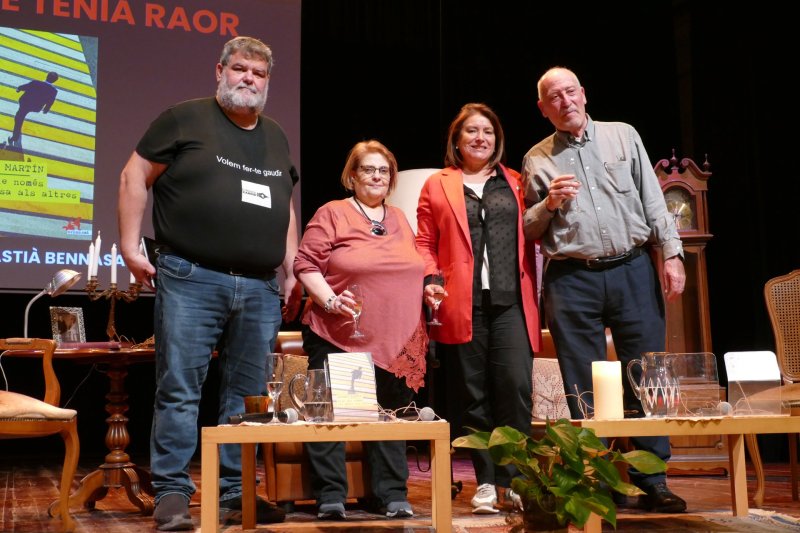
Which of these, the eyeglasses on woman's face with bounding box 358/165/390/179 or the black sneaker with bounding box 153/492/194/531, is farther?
the eyeglasses on woman's face with bounding box 358/165/390/179

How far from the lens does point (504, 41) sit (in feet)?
20.2

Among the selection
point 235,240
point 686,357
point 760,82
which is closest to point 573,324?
point 686,357

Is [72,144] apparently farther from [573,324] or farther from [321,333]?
[573,324]

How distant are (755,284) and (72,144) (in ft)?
13.7

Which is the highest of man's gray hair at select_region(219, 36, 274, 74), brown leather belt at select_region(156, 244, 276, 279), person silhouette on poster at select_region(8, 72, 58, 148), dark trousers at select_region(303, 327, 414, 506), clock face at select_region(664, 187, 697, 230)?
person silhouette on poster at select_region(8, 72, 58, 148)

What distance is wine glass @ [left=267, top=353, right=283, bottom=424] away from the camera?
92.1 inches

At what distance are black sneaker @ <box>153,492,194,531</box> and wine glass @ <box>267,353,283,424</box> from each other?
58 cm

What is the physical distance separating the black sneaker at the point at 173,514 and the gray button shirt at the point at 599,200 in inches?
57.2

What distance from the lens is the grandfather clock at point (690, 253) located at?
15.3ft

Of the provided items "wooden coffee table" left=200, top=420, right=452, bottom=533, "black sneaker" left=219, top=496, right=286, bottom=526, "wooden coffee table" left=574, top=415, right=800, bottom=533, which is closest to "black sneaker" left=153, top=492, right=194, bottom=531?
"black sneaker" left=219, top=496, right=286, bottom=526

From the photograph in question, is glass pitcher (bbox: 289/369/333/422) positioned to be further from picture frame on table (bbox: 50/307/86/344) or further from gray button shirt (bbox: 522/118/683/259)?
picture frame on table (bbox: 50/307/86/344)

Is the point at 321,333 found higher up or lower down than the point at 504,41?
lower down

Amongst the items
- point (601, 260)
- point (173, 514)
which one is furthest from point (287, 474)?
point (601, 260)

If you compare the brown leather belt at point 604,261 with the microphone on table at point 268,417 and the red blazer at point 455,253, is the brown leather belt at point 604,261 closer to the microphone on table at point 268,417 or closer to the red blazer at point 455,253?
the red blazer at point 455,253
